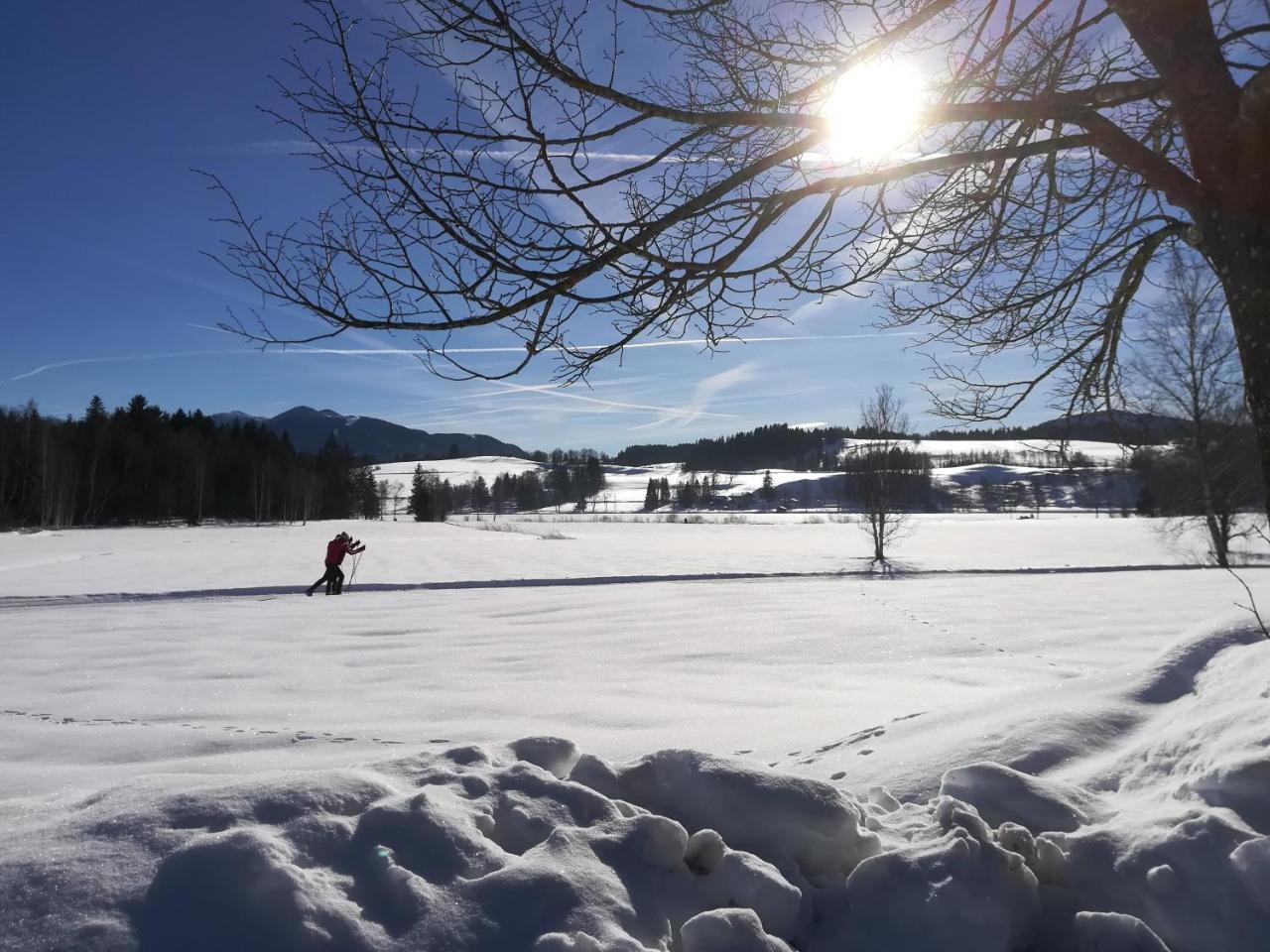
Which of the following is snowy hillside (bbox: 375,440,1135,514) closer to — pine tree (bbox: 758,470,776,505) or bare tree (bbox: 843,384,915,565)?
pine tree (bbox: 758,470,776,505)

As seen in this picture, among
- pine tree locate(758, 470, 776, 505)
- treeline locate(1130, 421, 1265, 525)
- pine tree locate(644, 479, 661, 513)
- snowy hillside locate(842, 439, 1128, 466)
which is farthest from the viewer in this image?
pine tree locate(758, 470, 776, 505)

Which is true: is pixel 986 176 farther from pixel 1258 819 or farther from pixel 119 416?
pixel 119 416

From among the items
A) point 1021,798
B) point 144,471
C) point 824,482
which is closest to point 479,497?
point 824,482

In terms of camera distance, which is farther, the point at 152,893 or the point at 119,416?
the point at 119,416

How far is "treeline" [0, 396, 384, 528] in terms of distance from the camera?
48.2 metres

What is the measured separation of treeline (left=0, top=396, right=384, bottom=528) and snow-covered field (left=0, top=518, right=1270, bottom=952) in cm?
5374

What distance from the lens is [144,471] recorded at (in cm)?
5594

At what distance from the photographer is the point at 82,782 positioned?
10.9 feet

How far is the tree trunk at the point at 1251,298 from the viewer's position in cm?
245

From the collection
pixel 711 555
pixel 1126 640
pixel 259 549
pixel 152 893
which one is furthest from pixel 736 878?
pixel 259 549

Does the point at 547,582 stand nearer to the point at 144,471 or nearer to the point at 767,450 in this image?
the point at 144,471

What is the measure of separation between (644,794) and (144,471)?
220 feet

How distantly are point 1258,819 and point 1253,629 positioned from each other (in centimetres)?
272

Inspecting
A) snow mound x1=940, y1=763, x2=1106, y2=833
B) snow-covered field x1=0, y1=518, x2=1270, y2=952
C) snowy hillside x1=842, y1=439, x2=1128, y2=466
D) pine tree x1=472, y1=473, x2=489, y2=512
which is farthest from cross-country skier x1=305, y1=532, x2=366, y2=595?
pine tree x1=472, y1=473, x2=489, y2=512
